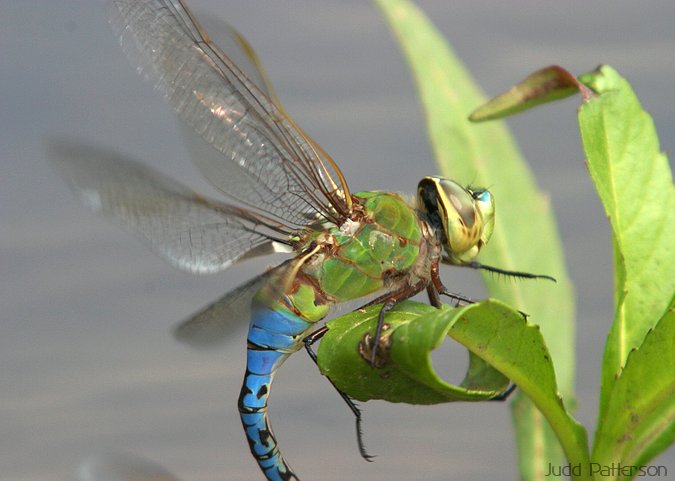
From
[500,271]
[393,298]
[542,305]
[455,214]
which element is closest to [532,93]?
[455,214]

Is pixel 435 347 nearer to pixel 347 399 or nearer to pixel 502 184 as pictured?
pixel 347 399

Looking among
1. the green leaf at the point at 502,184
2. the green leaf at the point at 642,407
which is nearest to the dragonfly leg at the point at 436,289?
the green leaf at the point at 502,184

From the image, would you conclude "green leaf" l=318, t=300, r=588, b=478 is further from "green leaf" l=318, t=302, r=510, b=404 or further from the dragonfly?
the dragonfly

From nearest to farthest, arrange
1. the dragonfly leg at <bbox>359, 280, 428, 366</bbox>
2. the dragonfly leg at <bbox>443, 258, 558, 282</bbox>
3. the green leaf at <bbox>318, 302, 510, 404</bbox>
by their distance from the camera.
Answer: the green leaf at <bbox>318, 302, 510, 404</bbox> → the dragonfly leg at <bbox>359, 280, 428, 366</bbox> → the dragonfly leg at <bbox>443, 258, 558, 282</bbox>

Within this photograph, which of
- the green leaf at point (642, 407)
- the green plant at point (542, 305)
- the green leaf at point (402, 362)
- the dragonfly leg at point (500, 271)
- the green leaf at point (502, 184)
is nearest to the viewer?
the green leaf at point (402, 362)

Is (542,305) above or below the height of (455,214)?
below

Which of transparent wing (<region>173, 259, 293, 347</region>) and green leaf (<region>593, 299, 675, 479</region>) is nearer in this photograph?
green leaf (<region>593, 299, 675, 479</region>)

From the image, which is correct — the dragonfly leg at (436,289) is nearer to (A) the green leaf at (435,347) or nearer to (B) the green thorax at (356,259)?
(B) the green thorax at (356,259)

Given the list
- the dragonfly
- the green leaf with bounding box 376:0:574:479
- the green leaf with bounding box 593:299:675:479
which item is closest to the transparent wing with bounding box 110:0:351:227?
the dragonfly
